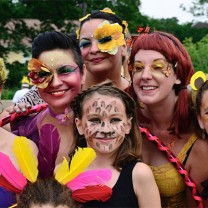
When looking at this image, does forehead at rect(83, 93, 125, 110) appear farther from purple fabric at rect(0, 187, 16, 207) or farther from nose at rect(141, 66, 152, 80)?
purple fabric at rect(0, 187, 16, 207)

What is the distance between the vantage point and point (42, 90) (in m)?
2.91

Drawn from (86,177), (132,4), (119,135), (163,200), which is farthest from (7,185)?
(132,4)

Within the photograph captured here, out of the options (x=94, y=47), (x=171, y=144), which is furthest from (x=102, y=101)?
(x=94, y=47)

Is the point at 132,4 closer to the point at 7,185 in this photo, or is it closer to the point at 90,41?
the point at 90,41

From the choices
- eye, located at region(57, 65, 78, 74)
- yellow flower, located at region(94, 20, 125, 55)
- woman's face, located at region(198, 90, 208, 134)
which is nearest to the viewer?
woman's face, located at region(198, 90, 208, 134)

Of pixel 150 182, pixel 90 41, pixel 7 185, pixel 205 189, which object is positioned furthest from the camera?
pixel 90 41

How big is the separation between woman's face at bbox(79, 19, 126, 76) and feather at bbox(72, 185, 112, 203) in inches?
56.5

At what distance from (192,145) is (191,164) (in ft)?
0.41

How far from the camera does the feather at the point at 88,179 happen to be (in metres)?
2.11

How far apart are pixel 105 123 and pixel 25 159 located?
22.5 inches

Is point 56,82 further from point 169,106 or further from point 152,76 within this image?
point 169,106

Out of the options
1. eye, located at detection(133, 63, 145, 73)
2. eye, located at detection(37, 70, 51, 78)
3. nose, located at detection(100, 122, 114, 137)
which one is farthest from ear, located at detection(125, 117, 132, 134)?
eye, located at detection(37, 70, 51, 78)

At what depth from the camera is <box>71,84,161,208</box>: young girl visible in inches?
93.8

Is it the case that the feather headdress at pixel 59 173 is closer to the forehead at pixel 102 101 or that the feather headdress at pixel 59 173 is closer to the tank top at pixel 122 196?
the tank top at pixel 122 196
